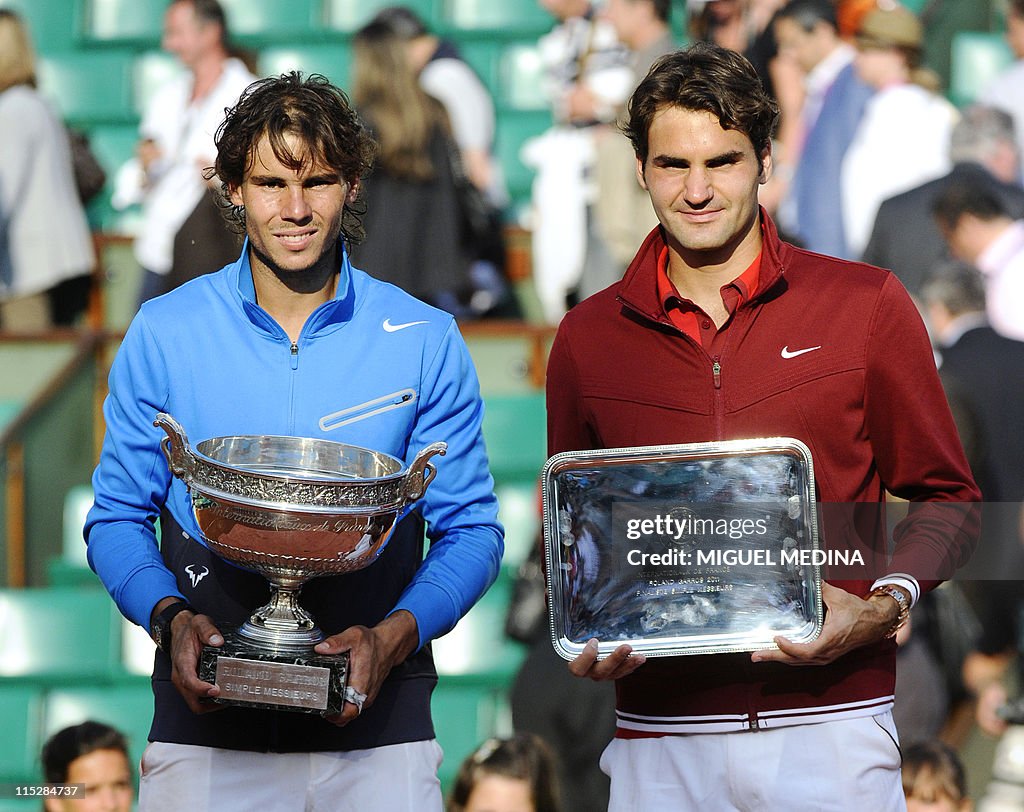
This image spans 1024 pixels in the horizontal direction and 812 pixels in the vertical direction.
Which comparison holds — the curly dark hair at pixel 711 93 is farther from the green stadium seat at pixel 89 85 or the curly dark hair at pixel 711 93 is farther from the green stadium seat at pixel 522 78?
the green stadium seat at pixel 89 85

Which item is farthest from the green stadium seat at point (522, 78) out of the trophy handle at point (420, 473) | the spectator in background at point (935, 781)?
the trophy handle at point (420, 473)

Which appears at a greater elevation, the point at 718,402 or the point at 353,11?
the point at 353,11

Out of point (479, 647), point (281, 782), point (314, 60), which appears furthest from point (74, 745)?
point (314, 60)

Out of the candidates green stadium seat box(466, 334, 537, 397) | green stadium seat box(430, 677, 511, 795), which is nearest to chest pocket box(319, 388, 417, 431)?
green stadium seat box(430, 677, 511, 795)

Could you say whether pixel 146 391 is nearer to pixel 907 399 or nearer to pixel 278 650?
pixel 278 650

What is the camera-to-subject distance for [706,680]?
2.34 metres

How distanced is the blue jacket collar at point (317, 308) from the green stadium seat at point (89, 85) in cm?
525

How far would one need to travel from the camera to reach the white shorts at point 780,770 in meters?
2.28

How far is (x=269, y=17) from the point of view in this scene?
298 inches

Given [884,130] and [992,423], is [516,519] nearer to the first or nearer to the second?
[992,423]

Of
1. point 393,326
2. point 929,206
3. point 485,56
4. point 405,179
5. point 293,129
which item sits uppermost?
point 485,56

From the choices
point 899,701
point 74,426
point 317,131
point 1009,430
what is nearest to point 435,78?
point 74,426

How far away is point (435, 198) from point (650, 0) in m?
0.94

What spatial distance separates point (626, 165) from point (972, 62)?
2319mm
